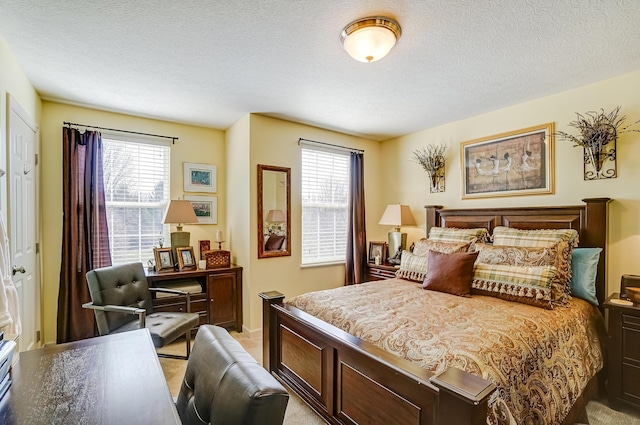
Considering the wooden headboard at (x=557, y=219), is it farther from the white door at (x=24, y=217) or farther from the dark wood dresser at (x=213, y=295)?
the white door at (x=24, y=217)

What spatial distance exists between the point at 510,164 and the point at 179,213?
3549mm

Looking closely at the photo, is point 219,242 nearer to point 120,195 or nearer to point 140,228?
point 140,228

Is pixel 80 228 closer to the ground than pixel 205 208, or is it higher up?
closer to the ground

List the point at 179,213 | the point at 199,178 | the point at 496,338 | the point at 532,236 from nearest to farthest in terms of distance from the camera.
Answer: the point at 496,338, the point at 532,236, the point at 179,213, the point at 199,178

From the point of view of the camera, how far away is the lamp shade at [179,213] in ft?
11.1

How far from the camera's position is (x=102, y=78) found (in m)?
2.65

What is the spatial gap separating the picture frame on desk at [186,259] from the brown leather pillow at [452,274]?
8.21 feet

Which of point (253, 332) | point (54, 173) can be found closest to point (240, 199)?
point (253, 332)

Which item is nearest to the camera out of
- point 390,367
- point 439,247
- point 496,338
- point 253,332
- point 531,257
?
point 390,367

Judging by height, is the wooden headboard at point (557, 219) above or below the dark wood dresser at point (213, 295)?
above

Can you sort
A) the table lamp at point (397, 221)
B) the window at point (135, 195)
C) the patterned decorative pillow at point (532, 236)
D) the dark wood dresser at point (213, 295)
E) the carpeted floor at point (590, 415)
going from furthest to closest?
the table lamp at point (397, 221) < the window at point (135, 195) < the dark wood dresser at point (213, 295) < the patterned decorative pillow at point (532, 236) < the carpeted floor at point (590, 415)

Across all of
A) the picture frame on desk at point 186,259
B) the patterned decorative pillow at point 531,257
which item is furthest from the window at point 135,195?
the patterned decorative pillow at point 531,257

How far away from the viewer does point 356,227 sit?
4.36 metres

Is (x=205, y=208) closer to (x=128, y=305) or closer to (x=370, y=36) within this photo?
(x=128, y=305)
